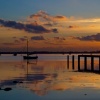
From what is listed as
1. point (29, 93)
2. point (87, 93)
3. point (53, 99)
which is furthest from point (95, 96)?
point (29, 93)

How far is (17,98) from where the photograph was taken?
73.1ft

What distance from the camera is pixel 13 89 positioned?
26.0m

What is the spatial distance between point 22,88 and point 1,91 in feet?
7.37

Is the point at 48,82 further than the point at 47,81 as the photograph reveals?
No

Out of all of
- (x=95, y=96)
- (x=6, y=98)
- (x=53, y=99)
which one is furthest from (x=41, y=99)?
(x=95, y=96)

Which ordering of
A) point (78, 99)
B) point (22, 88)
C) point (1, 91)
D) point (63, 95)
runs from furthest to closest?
1. point (22, 88)
2. point (1, 91)
3. point (63, 95)
4. point (78, 99)

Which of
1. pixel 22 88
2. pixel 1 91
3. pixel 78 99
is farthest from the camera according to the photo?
pixel 22 88

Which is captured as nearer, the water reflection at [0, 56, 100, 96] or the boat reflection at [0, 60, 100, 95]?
the water reflection at [0, 56, 100, 96]

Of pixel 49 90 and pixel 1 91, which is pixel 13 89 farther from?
pixel 49 90

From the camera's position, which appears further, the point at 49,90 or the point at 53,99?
the point at 49,90

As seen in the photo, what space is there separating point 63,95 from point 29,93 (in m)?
2.70

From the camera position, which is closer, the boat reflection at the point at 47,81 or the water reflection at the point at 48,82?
the water reflection at the point at 48,82

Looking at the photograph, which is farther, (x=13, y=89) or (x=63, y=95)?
(x=13, y=89)

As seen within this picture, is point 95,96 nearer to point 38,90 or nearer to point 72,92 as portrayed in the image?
point 72,92
